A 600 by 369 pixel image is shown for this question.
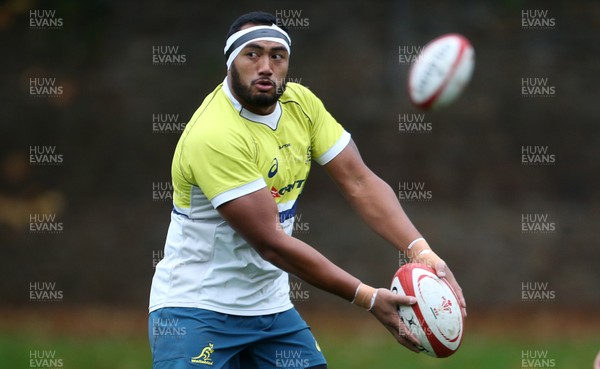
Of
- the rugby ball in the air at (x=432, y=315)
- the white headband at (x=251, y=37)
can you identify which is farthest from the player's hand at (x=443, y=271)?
the white headband at (x=251, y=37)

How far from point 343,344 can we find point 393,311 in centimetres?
573

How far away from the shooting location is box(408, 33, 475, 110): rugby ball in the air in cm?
673

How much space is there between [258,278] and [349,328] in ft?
22.5

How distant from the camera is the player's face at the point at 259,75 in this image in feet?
15.8

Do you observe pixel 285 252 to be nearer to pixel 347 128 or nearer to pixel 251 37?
pixel 251 37

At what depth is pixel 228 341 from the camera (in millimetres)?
4844

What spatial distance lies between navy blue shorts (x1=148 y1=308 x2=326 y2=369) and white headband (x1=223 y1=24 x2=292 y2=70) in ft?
4.55

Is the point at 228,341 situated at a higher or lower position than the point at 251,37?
lower

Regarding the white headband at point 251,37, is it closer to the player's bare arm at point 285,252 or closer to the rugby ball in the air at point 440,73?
the player's bare arm at point 285,252

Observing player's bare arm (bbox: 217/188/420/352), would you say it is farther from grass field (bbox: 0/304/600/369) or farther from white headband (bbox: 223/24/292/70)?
grass field (bbox: 0/304/600/369)

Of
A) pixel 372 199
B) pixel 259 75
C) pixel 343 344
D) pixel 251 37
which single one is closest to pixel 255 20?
pixel 251 37

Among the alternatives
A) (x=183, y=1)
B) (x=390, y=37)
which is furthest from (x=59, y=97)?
(x=390, y=37)

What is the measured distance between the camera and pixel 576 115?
1430 cm

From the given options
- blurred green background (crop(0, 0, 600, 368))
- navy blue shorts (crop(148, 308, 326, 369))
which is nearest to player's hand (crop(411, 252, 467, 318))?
navy blue shorts (crop(148, 308, 326, 369))
